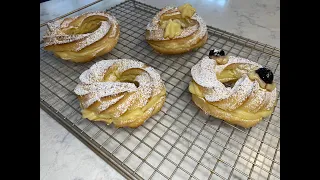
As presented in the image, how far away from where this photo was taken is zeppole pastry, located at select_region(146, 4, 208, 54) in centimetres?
116

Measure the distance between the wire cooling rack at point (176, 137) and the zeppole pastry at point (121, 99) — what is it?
0.05m

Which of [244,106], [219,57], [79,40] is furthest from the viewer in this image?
[79,40]

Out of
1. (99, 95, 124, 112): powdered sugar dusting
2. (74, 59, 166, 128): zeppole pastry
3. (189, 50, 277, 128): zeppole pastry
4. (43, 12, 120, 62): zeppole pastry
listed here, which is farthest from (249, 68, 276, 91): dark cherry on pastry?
(43, 12, 120, 62): zeppole pastry

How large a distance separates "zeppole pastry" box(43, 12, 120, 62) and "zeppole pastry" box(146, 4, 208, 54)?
0.20 metres

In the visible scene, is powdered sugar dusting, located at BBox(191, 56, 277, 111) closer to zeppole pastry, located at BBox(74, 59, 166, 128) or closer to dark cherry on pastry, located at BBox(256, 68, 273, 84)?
dark cherry on pastry, located at BBox(256, 68, 273, 84)

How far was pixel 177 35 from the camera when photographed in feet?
3.82

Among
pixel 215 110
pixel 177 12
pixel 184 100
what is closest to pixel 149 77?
pixel 184 100

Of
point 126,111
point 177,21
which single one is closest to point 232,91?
point 126,111

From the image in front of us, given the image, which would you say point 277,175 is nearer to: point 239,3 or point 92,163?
point 92,163

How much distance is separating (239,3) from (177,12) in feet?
1.94

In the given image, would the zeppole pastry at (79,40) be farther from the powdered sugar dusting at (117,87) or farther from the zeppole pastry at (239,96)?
the zeppole pastry at (239,96)

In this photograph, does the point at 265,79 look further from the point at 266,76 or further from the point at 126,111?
the point at 126,111

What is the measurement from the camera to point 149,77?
0.98 meters

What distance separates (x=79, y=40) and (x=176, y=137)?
65cm
